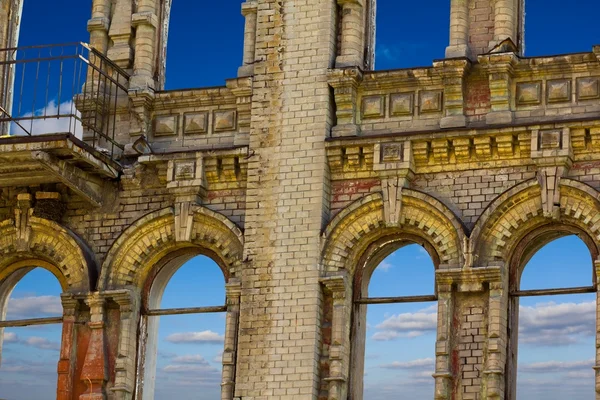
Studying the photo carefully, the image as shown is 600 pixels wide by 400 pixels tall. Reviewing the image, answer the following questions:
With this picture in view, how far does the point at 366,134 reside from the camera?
93.8ft

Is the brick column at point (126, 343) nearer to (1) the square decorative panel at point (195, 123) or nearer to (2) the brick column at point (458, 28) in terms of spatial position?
(1) the square decorative panel at point (195, 123)

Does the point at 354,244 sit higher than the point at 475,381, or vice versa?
the point at 354,244

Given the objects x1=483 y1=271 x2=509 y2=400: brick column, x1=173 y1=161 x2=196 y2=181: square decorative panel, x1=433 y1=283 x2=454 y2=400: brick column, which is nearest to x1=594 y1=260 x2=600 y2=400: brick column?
x1=483 y1=271 x2=509 y2=400: brick column

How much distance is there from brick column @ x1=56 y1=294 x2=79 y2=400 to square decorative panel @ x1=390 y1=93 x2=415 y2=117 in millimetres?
6062

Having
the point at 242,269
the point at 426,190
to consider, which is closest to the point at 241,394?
the point at 242,269

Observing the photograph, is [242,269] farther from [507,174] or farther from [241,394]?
[507,174]

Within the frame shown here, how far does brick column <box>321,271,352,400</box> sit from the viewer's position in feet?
89.1

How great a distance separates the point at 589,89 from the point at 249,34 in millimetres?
6027

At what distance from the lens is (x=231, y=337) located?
92.1 ft

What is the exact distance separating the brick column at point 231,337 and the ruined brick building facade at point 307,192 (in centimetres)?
4

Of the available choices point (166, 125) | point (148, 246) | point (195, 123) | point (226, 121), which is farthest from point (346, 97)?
point (148, 246)

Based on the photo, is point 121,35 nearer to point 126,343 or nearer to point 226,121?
point 226,121

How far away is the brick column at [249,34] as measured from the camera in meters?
29.8

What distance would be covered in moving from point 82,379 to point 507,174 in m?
7.57
